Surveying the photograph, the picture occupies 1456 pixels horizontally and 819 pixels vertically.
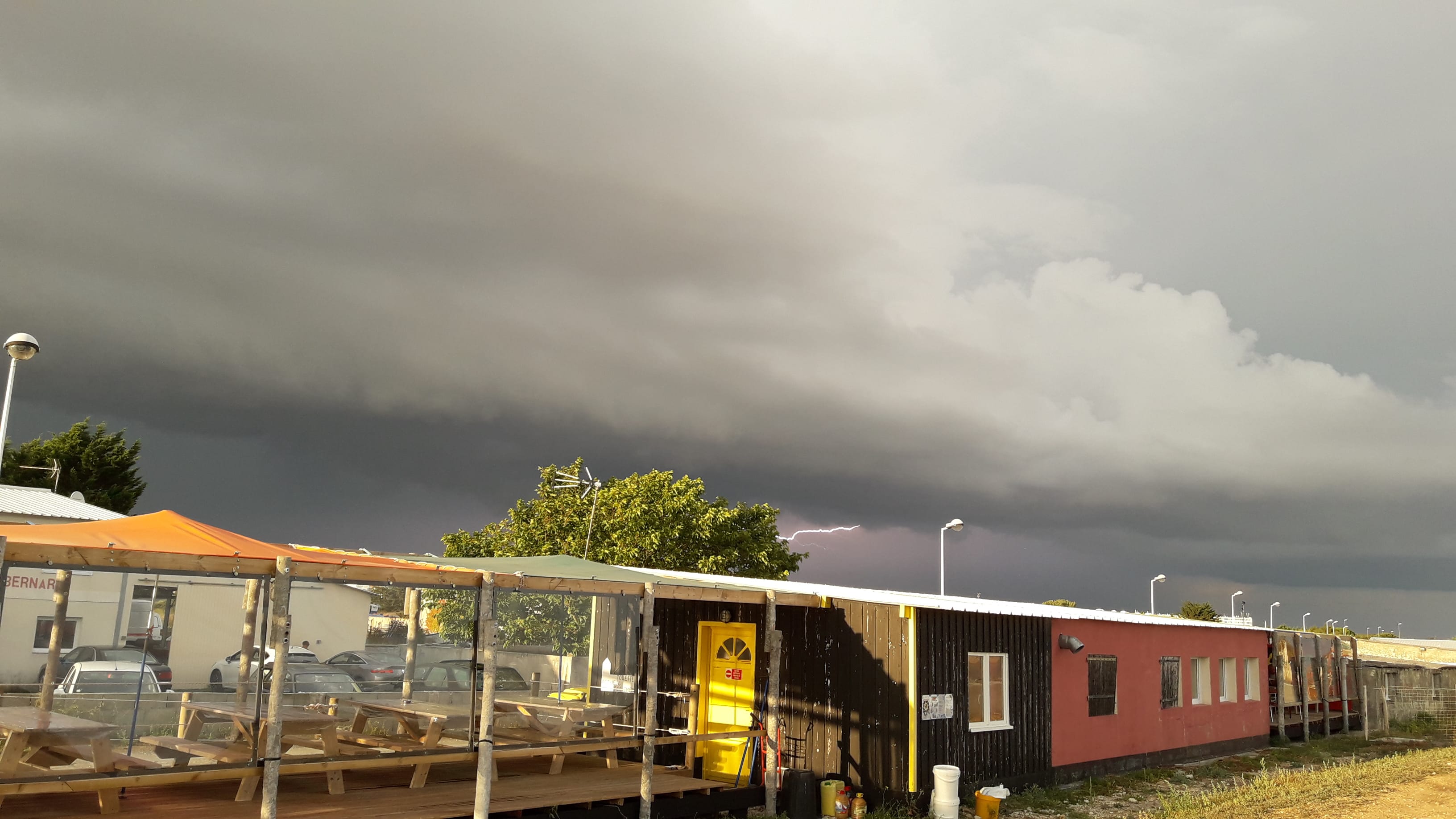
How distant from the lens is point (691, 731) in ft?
48.0

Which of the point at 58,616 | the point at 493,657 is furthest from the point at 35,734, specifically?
the point at 493,657

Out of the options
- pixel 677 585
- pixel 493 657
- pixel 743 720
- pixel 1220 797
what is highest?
pixel 677 585

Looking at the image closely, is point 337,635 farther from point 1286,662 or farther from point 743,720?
point 1286,662

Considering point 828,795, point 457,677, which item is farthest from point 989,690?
point 457,677

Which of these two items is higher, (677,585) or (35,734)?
(677,585)

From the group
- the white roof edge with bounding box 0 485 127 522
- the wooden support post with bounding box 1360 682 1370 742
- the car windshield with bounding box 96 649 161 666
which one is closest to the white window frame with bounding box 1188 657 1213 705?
the wooden support post with bounding box 1360 682 1370 742

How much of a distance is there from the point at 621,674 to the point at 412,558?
14.7 ft

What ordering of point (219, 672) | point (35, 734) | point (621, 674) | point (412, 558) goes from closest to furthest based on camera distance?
point (35, 734)
point (412, 558)
point (621, 674)
point (219, 672)

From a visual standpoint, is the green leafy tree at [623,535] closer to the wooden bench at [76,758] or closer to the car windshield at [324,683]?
the car windshield at [324,683]

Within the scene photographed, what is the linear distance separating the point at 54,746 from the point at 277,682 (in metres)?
Result: 2.34

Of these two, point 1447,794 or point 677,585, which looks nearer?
point 677,585

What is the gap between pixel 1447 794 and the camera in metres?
16.1

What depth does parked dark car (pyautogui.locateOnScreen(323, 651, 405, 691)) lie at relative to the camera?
747 inches

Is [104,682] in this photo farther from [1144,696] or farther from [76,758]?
[1144,696]
